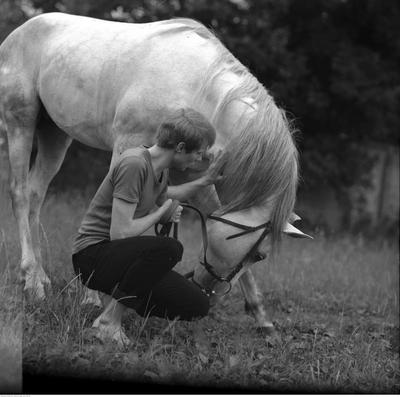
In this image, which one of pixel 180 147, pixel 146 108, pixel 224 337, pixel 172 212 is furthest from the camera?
pixel 224 337

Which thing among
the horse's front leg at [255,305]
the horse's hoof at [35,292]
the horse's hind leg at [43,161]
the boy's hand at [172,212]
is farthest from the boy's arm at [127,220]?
the horse's hind leg at [43,161]

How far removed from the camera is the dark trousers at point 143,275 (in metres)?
2.94

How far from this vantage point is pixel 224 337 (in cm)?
362

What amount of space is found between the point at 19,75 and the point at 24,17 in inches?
47.3

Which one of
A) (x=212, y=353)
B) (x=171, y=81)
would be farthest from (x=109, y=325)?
(x=171, y=81)

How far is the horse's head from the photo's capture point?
330cm

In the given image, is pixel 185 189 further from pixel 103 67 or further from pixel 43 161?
pixel 43 161

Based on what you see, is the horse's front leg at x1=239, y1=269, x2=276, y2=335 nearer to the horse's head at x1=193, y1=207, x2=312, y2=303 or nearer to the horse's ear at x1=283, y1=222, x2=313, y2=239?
the horse's head at x1=193, y1=207, x2=312, y2=303

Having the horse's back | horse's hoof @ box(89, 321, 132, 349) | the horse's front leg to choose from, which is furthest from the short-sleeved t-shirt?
the horse's front leg

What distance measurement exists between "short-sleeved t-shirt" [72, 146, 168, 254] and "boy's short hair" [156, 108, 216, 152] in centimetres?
11

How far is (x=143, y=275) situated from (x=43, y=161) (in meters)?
1.86

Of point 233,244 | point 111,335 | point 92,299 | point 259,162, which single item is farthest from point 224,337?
point 259,162

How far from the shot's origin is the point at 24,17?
525 cm

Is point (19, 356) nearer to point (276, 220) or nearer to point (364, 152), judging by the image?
point (276, 220)
